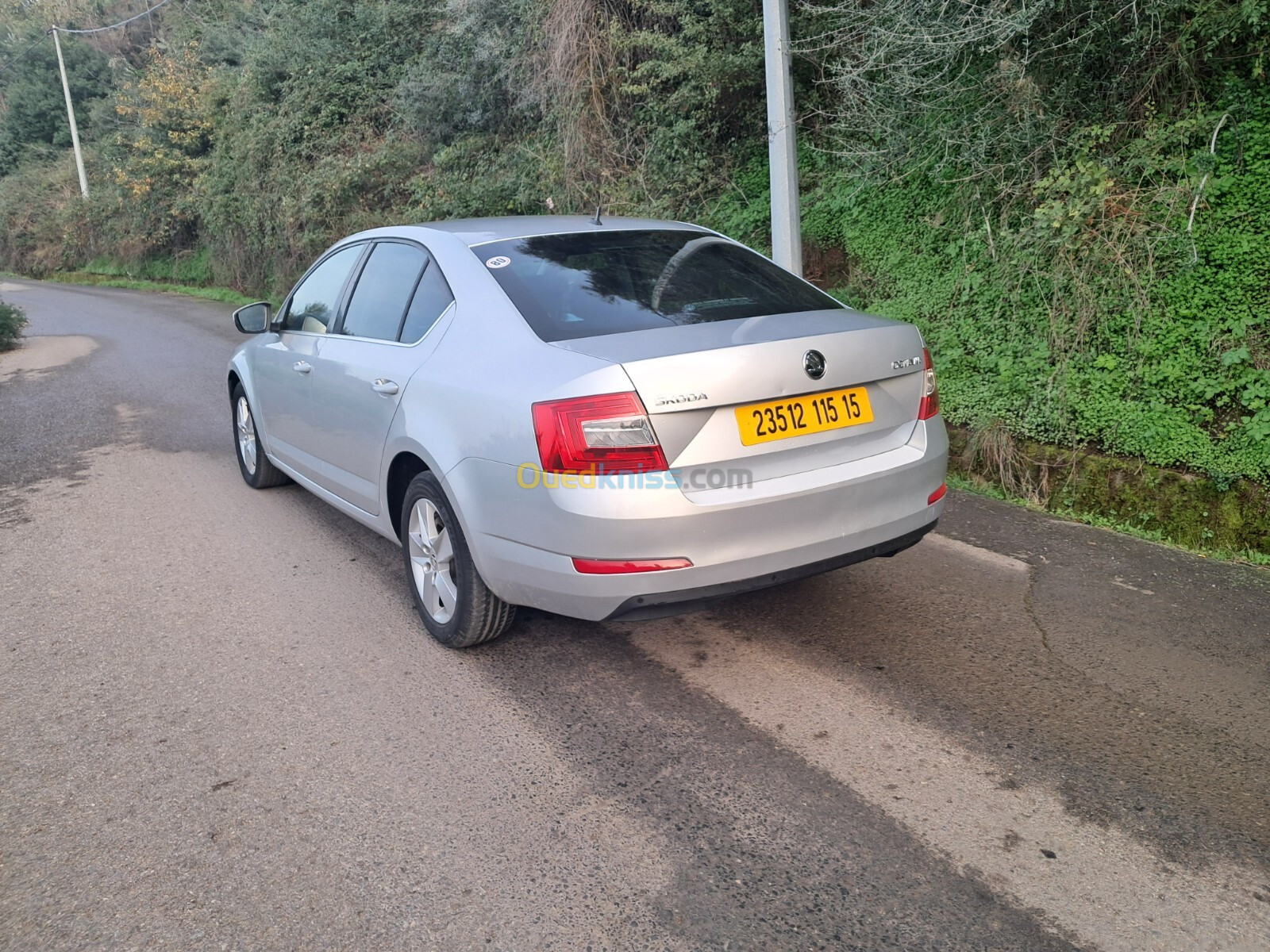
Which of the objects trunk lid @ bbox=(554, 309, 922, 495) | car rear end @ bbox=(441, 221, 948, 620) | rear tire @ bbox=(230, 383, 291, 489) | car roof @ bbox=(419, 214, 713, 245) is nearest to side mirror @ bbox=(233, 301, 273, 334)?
rear tire @ bbox=(230, 383, 291, 489)

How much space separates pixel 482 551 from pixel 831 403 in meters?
1.35

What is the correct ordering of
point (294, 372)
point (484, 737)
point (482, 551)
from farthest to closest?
point (294, 372)
point (482, 551)
point (484, 737)

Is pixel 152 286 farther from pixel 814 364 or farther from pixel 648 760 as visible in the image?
pixel 648 760

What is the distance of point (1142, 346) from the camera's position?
18.7ft

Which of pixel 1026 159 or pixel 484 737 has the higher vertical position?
pixel 1026 159

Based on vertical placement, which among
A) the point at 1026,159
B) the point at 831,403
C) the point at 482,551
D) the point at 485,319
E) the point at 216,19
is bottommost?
the point at 482,551

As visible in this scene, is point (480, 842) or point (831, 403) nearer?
point (480, 842)

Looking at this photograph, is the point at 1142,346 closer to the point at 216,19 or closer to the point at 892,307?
the point at 892,307

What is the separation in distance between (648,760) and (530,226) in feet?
8.01

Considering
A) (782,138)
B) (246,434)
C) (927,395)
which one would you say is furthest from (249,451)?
(927,395)

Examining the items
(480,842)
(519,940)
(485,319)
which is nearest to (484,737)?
(480,842)

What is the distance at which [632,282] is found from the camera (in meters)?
Answer: 3.89

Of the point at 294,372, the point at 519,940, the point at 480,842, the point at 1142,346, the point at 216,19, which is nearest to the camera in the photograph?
the point at 519,940

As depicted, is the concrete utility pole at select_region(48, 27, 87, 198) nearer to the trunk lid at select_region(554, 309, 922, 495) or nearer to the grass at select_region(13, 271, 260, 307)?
the grass at select_region(13, 271, 260, 307)
